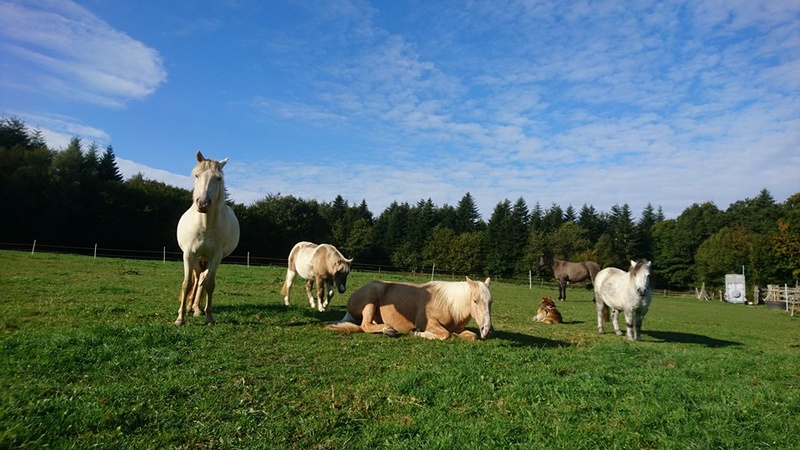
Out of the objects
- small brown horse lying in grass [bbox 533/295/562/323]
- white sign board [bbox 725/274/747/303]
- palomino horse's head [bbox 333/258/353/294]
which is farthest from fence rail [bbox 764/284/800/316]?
palomino horse's head [bbox 333/258/353/294]

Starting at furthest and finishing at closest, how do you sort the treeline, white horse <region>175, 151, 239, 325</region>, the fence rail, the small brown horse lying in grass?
the treeline
the fence rail
the small brown horse lying in grass
white horse <region>175, 151, 239, 325</region>

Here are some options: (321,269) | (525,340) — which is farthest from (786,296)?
(321,269)

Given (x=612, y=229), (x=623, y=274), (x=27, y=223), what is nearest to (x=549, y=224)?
(x=612, y=229)

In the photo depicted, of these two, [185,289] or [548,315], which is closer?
[185,289]

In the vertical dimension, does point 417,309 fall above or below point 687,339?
above

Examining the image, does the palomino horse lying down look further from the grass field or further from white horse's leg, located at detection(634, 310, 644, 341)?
white horse's leg, located at detection(634, 310, 644, 341)

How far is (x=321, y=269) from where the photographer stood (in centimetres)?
1209

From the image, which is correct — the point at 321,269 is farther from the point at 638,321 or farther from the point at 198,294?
the point at 638,321

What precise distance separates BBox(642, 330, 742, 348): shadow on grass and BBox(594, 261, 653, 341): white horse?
4.91 feet

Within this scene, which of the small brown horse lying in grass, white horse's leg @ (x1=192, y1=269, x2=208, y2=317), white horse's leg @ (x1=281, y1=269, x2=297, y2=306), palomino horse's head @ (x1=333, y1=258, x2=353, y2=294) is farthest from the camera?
the small brown horse lying in grass

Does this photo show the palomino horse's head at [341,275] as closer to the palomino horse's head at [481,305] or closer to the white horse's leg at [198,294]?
the white horse's leg at [198,294]

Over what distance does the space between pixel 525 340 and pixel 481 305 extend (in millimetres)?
1852

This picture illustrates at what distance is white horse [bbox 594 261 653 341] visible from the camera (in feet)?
34.3

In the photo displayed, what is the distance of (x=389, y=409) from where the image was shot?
4.21 m
